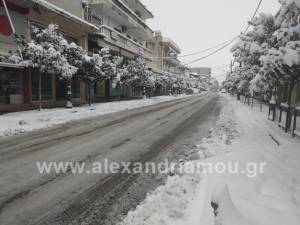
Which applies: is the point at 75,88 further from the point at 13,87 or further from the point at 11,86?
the point at 11,86

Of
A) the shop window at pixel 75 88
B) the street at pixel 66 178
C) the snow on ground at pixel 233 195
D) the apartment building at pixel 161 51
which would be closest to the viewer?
the snow on ground at pixel 233 195

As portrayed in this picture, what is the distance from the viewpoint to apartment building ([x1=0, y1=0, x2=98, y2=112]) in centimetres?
1461

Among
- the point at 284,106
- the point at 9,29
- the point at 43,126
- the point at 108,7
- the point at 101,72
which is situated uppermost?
the point at 108,7

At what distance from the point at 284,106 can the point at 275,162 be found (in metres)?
5.73

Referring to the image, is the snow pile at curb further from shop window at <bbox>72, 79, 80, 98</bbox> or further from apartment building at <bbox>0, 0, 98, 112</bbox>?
shop window at <bbox>72, 79, 80, 98</bbox>

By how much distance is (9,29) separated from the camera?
14797 mm

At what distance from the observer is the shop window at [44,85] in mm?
16938

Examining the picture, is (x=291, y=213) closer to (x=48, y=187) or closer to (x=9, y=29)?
(x=48, y=187)

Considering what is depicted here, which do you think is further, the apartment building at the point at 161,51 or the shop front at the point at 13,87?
the apartment building at the point at 161,51

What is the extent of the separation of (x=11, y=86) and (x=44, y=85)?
3038mm

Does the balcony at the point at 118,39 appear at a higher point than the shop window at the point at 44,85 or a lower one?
higher

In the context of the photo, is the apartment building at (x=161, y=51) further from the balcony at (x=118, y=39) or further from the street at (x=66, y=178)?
the street at (x=66, y=178)

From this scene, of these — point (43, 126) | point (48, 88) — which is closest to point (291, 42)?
point (43, 126)

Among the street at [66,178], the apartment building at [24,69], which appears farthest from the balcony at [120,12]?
the street at [66,178]
